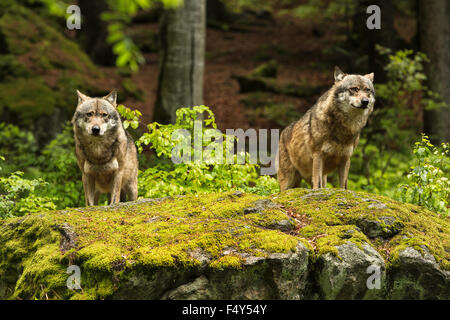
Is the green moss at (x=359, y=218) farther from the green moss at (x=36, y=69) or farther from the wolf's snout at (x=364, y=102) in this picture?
the green moss at (x=36, y=69)

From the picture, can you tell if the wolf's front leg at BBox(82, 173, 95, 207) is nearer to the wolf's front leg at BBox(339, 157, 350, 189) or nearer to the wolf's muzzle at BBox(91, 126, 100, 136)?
the wolf's muzzle at BBox(91, 126, 100, 136)

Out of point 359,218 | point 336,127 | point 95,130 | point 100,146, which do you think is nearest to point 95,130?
point 95,130

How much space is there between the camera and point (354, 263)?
4531 mm

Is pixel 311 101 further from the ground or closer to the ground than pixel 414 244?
further from the ground

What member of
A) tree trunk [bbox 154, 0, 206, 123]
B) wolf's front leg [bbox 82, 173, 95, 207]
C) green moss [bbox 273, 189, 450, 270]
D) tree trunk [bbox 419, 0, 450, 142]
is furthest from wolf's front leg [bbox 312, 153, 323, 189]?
tree trunk [bbox 419, 0, 450, 142]

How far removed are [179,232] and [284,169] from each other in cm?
342

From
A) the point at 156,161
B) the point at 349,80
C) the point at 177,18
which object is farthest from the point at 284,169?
the point at 177,18

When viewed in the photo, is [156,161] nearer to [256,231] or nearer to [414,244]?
[256,231]

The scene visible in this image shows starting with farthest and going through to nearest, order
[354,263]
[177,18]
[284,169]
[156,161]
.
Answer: [177,18] → [156,161] → [284,169] → [354,263]

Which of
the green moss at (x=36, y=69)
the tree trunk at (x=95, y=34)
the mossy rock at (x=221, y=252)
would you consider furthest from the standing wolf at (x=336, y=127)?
the tree trunk at (x=95, y=34)

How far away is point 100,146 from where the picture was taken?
676 cm

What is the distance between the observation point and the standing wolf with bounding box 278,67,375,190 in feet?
22.0

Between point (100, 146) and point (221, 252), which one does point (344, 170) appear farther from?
point (100, 146)

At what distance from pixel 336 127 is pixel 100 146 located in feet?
11.0
